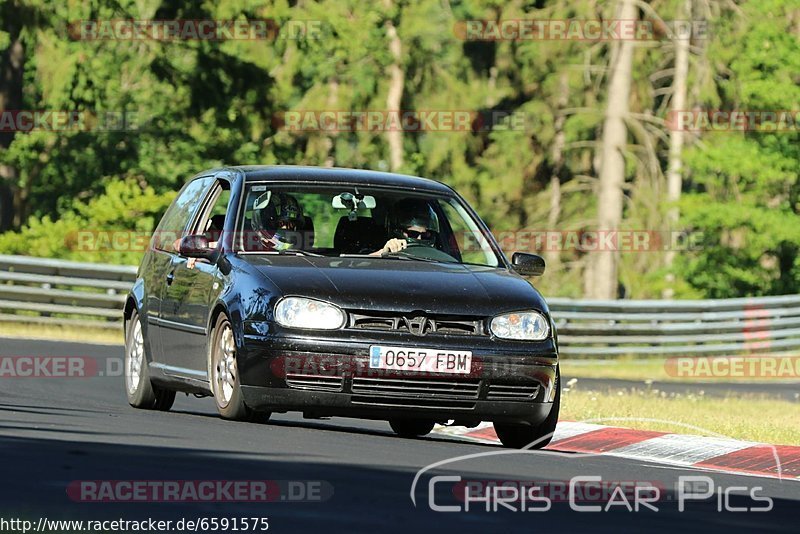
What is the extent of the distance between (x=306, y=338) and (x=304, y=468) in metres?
1.91

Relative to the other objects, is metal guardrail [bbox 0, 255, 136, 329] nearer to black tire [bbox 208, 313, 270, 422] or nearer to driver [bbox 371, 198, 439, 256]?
driver [bbox 371, 198, 439, 256]

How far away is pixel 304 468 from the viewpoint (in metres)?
8.91

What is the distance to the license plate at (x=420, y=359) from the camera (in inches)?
423

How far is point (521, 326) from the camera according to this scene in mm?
11102

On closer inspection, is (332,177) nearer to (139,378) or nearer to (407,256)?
(407,256)

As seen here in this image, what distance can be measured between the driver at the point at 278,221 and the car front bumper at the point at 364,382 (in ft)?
3.75

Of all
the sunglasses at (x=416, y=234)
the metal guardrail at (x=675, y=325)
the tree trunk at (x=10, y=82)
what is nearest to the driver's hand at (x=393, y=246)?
the sunglasses at (x=416, y=234)

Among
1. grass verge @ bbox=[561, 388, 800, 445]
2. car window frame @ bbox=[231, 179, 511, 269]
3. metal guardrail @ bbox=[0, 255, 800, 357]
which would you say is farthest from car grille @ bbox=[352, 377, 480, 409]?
metal guardrail @ bbox=[0, 255, 800, 357]

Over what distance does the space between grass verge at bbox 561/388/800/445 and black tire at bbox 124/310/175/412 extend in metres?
3.28

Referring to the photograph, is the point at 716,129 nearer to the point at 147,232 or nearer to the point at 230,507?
the point at 147,232

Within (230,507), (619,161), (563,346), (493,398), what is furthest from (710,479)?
(619,161)

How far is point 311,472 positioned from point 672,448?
162 inches

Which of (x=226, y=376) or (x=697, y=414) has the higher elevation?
(x=226, y=376)

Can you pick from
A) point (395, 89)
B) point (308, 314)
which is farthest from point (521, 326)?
point (395, 89)
